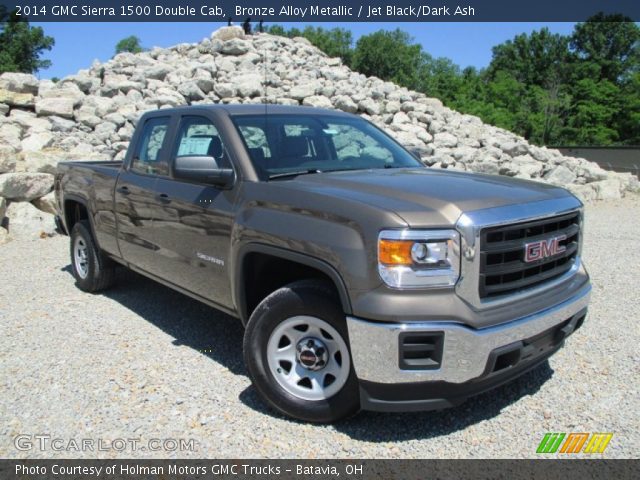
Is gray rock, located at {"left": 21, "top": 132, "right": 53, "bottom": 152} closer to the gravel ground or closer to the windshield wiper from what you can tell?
the gravel ground

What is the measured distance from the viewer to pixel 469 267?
2.90m

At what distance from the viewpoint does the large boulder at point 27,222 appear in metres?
9.32

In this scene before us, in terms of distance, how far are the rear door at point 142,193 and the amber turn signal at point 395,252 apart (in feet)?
8.04

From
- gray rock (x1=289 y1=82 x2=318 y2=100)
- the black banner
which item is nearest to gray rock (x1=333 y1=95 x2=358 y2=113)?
gray rock (x1=289 y1=82 x2=318 y2=100)

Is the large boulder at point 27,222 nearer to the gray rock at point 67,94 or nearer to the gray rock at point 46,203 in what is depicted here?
the gray rock at point 46,203

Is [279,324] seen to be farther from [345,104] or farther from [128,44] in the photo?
[128,44]

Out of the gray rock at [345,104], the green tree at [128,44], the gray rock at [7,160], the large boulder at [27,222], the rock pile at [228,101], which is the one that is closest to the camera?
the large boulder at [27,222]

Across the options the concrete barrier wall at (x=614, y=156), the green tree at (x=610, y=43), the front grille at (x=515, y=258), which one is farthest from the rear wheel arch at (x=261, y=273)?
the green tree at (x=610, y=43)

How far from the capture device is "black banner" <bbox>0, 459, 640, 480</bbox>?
2.97 meters

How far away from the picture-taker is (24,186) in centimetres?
962

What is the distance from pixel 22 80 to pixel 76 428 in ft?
54.5

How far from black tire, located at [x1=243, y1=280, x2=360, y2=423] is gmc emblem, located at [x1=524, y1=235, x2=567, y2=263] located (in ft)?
3.69

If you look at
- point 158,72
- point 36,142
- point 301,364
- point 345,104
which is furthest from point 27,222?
point 158,72

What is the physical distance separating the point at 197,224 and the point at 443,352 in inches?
82.7
